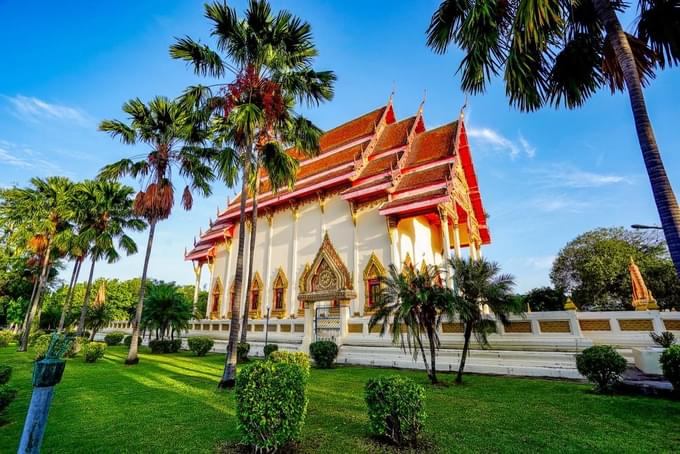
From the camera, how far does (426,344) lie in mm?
10719

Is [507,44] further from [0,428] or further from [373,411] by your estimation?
[0,428]

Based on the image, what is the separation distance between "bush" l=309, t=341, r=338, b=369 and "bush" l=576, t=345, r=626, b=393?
687 cm

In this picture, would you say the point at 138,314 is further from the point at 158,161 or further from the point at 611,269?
the point at 611,269

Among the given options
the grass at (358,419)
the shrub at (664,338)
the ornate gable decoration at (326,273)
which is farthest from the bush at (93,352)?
the shrub at (664,338)

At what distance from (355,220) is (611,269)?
2153cm

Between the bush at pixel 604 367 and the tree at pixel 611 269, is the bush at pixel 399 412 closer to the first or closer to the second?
the bush at pixel 604 367

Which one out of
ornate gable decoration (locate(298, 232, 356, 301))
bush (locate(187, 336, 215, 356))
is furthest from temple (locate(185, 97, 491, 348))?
bush (locate(187, 336, 215, 356))

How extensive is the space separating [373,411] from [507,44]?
22.5 feet

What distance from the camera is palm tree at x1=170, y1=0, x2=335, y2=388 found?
28.8 ft

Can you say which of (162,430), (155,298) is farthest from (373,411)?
(155,298)

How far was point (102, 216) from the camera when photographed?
16781 mm

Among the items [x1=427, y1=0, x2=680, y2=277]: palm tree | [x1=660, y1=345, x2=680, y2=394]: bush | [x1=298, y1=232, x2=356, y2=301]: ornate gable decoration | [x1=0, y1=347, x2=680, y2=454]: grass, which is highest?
[x1=427, y1=0, x2=680, y2=277]: palm tree

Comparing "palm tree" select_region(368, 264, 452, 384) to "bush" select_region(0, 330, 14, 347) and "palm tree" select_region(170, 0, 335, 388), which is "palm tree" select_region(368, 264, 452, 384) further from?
"bush" select_region(0, 330, 14, 347)

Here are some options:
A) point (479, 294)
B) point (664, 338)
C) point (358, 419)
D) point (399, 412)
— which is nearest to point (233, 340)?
point (358, 419)
